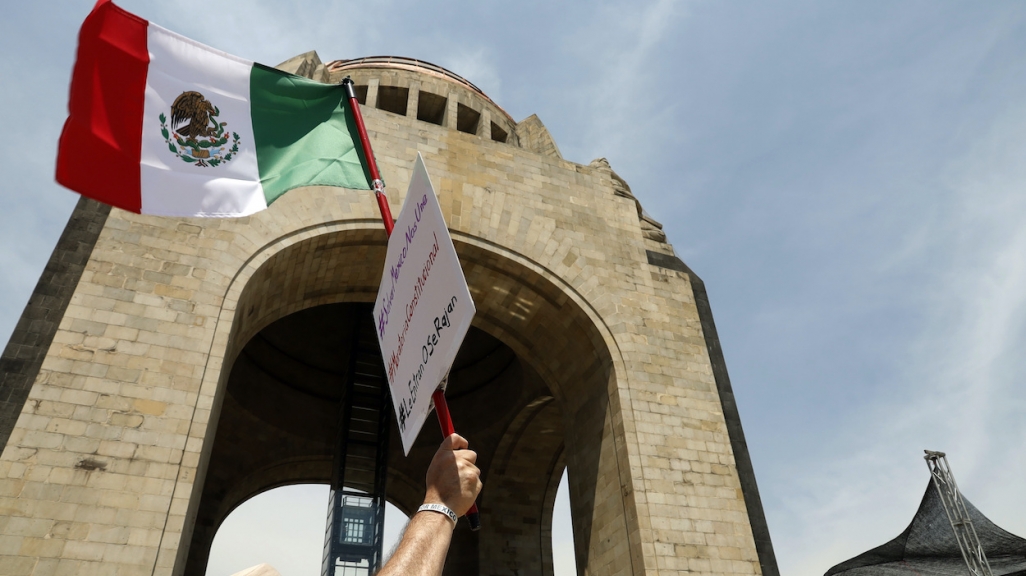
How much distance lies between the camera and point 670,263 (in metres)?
11.4

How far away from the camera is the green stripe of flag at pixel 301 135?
5.36 metres

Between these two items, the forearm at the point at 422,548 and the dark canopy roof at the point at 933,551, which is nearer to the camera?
the forearm at the point at 422,548

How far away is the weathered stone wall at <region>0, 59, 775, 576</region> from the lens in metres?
6.22

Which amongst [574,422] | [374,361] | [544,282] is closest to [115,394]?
[544,282]

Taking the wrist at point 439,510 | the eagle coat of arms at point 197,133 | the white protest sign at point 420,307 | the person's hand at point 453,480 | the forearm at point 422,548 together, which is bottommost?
the forearm at point 422,548

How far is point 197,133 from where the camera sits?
16.6 ft

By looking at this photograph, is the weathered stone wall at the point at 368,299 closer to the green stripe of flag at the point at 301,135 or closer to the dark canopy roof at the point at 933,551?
the green stripe of flag at the point at 301,135

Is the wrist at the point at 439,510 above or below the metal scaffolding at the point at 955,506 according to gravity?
below

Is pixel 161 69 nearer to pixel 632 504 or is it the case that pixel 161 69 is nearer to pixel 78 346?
pixel 78 346

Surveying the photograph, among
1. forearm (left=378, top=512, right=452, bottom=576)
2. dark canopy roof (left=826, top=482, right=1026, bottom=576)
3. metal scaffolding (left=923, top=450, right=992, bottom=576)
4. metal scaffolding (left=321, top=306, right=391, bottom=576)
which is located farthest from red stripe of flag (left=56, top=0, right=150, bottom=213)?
dark canopy roof (left=826, top=482, right=1026, bottom=576)

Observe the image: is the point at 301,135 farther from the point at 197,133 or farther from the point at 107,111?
the point at 107,111

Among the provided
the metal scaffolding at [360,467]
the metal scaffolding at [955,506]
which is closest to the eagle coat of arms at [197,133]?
the metal scaffolding at [360,467]

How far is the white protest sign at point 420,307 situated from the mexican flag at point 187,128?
1.80 m

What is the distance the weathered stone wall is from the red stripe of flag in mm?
3226
